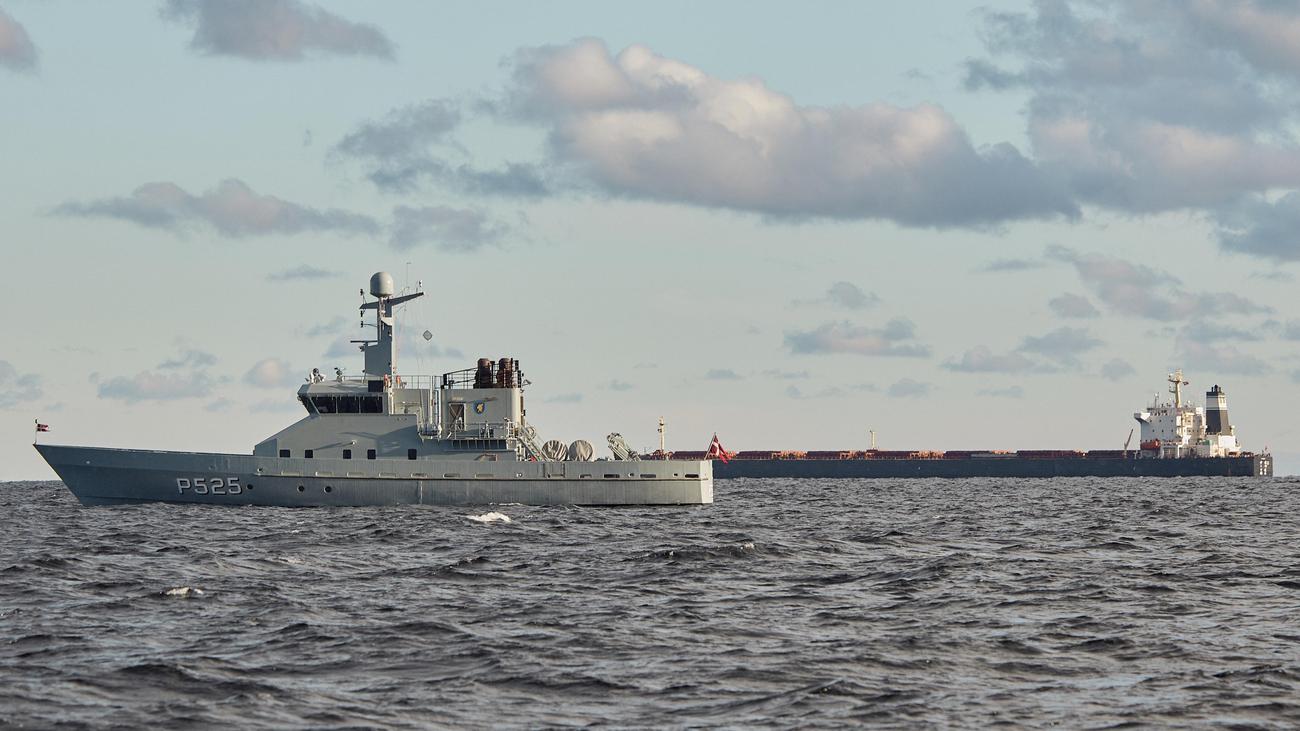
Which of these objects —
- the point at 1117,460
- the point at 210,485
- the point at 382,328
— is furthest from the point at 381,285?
the point at 1117,460

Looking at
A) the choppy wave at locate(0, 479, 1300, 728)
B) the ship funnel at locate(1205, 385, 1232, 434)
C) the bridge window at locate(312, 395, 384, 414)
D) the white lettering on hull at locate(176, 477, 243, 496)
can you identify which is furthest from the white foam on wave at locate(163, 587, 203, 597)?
the ship funnel at locate(1205, 385, 1232, 434)

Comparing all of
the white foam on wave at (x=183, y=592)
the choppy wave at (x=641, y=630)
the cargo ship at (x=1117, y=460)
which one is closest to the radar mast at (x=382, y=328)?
the choppy wave at (x=641, y=630)

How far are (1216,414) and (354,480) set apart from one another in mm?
111131

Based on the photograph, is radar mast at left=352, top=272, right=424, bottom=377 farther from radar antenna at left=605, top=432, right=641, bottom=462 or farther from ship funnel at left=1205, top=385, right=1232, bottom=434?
ship funnel at left=1205, top=385, right=1232, bottom=434

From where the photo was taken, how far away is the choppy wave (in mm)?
17156

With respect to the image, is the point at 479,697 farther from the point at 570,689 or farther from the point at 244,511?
the point at 244,511

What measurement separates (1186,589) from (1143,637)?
290 inches

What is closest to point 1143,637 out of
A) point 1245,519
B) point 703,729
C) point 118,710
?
point 703,729

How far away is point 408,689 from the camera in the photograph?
18.2m

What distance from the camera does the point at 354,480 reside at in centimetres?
5562

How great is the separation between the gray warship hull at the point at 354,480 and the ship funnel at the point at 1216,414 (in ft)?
327

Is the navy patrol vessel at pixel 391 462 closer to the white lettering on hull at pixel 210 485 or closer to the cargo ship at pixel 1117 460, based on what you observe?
the white lettering on hull at pixel 210 485

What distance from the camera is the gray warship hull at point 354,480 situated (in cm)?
5562

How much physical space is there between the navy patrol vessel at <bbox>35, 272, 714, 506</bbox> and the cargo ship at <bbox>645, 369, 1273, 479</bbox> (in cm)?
7808
